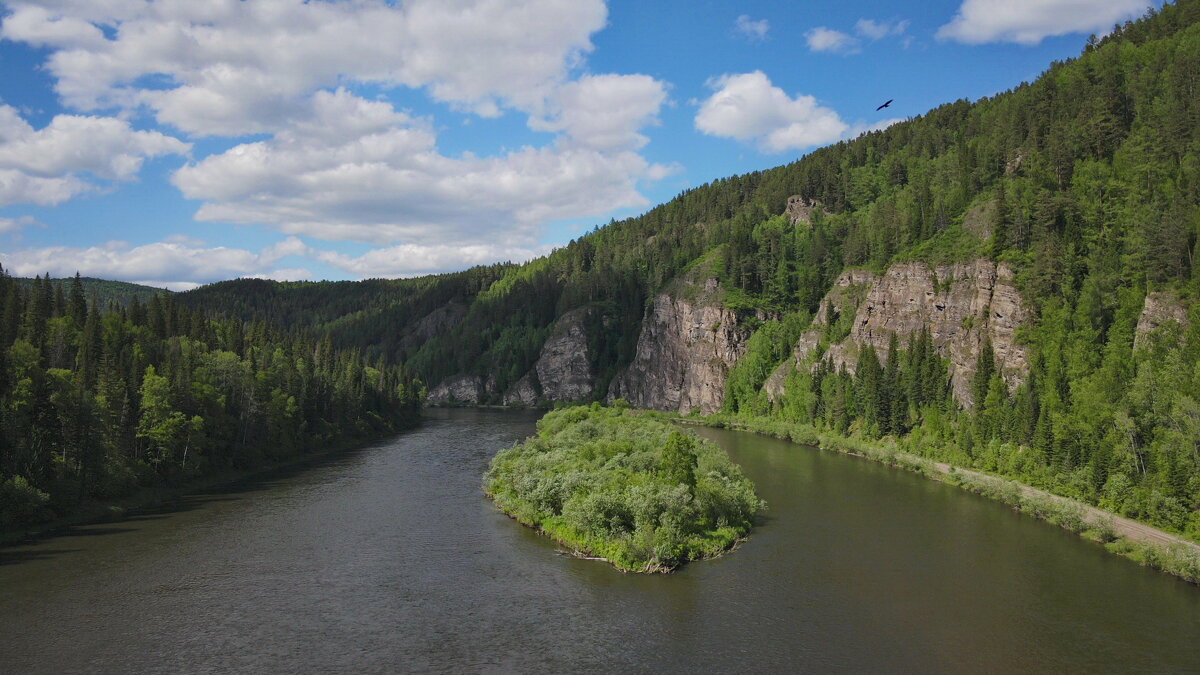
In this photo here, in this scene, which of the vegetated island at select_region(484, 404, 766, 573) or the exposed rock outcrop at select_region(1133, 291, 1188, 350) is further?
the exposed rock outcrop at select_region(1133, 291, 1188, 350)

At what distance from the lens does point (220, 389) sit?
7662cm

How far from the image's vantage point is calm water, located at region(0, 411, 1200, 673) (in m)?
30.8

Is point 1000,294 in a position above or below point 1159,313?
above

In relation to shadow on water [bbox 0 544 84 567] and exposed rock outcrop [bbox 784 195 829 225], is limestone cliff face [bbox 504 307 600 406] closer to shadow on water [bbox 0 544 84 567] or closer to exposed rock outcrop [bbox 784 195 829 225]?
exposed rock outcrop [bbox 784 195 829 225]

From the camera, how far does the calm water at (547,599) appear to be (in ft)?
101

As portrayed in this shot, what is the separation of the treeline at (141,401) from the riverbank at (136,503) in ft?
2.02

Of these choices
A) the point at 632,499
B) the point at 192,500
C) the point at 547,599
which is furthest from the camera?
the point at 192,500

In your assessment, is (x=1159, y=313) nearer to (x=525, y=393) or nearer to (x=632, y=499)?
(x=632, y=499)

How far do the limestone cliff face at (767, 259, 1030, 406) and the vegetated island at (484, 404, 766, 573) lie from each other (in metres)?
39.5

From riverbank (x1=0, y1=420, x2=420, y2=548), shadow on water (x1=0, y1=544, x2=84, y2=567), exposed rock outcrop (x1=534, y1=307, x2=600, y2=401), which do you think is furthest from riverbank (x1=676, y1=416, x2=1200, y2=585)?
exposed rock outcrop (x1=534, y1=307, x2=600, y2=401)

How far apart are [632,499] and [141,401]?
45.2 metres

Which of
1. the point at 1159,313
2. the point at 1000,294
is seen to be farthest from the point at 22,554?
the point at 1000,294

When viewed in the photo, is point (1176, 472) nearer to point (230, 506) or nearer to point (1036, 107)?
point (230, 506)

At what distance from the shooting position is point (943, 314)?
9669 cm
